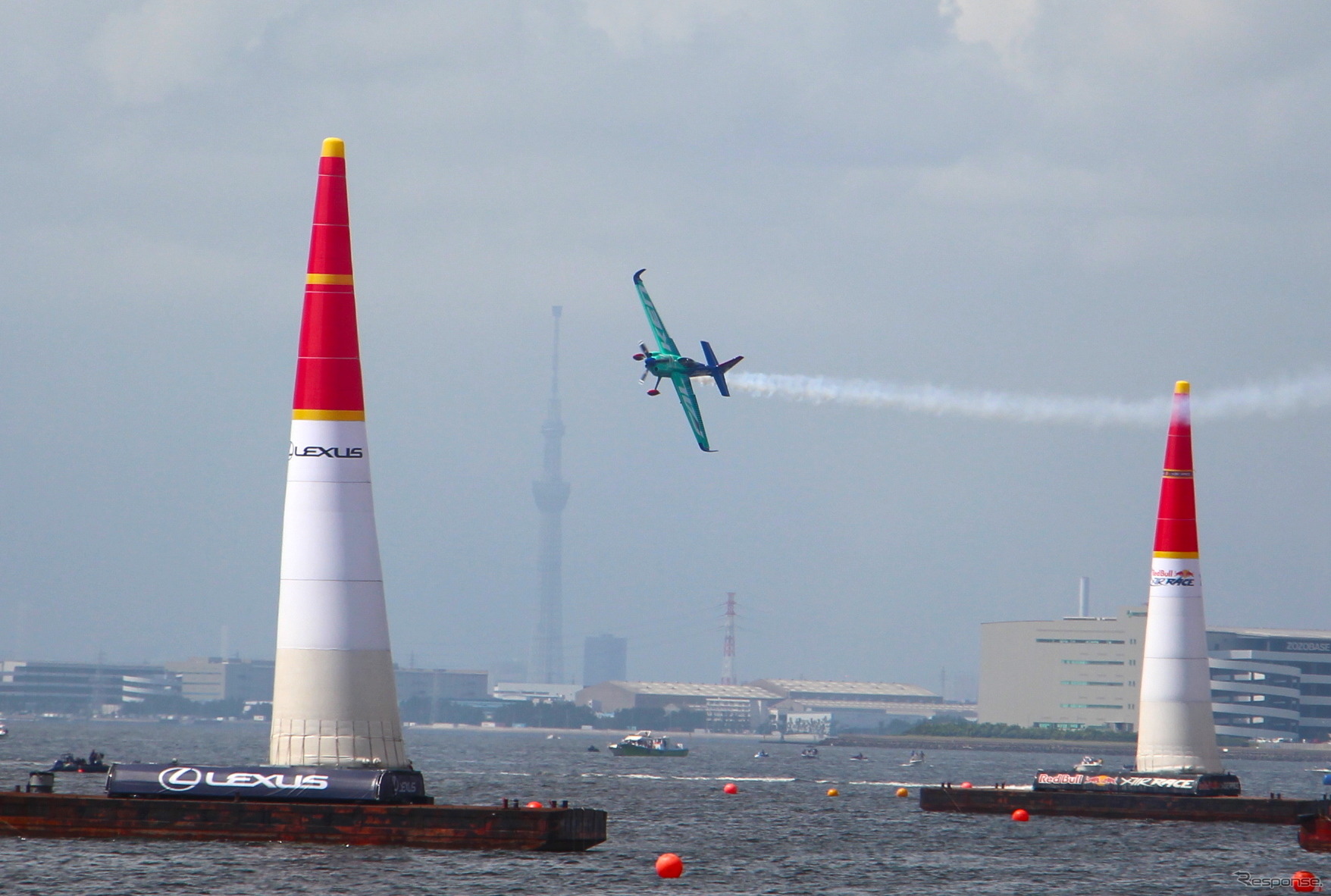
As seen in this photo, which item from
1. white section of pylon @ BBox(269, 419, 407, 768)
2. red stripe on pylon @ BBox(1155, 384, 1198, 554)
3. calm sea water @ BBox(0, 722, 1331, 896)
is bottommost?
calm sea water @ BBox(0, 722, 1331, 896)

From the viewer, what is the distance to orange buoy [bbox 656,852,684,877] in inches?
1902

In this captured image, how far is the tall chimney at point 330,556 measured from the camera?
4062 centimetres

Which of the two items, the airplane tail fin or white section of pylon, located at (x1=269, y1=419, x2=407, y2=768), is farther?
the airplane tail fin

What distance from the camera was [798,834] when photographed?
67.8 meters

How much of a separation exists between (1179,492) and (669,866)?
25722mm

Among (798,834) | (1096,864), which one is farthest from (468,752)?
(1096,864)

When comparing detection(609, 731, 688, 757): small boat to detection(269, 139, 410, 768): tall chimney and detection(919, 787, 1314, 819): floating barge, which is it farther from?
detection(269, 139, 410, 768): tall chimney

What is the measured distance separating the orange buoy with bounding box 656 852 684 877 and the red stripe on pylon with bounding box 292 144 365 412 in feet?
50.7

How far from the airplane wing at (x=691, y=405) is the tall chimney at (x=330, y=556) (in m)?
34.0

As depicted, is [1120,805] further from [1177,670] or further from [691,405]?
[691,405]

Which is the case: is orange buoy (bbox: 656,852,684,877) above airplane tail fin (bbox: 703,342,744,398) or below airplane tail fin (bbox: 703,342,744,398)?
below

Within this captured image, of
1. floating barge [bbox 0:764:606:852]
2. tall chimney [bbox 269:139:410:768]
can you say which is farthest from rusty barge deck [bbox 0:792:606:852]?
tall chimney [bbox 269:139:410:768]

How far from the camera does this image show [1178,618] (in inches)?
2549

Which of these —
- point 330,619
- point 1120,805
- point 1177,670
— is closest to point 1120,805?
point 1120,805
